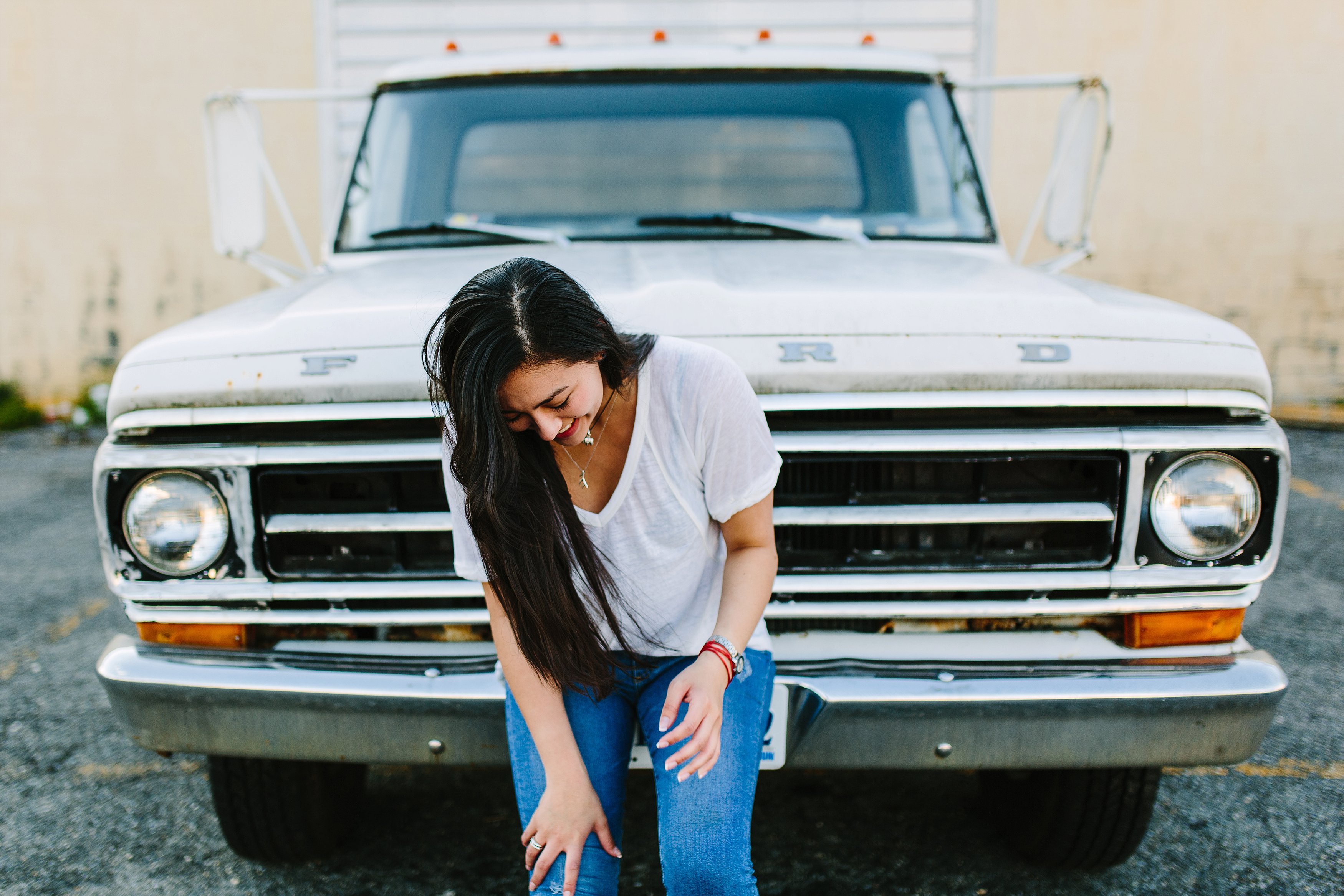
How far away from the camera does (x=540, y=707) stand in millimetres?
1697

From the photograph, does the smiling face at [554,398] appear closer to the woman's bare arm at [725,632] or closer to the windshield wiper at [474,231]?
the woman's bare arm at [725,632]

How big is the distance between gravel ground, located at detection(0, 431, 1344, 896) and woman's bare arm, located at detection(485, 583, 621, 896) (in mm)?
772

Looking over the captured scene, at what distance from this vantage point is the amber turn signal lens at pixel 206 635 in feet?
6.56

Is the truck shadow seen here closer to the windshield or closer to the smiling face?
the smiling face

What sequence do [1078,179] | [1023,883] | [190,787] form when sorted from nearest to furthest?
[1023,883] → [190,787] → [1078,179]

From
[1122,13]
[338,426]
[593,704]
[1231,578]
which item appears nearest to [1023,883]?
[1231,578]

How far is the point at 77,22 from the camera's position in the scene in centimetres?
794

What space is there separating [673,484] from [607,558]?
0.17 metres

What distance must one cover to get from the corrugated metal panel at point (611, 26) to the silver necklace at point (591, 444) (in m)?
5.63

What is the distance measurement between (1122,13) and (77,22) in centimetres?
832

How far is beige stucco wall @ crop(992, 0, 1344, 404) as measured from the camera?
7.63 metres

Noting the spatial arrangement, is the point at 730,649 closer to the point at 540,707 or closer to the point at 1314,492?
the point at 540,707

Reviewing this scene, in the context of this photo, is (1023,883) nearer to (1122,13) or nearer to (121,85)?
(1122,13)

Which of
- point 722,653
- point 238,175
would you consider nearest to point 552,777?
point 722,653
